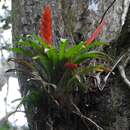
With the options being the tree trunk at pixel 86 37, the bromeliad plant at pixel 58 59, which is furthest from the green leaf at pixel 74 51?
the tree trunk at pixel 86 37

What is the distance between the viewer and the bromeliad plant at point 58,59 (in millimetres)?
1653

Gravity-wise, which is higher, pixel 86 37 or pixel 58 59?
pixel 86 37

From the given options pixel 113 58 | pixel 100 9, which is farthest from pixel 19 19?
pixel 113 58

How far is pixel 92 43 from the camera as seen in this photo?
5.59ft

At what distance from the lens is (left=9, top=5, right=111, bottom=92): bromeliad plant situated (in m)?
1.65

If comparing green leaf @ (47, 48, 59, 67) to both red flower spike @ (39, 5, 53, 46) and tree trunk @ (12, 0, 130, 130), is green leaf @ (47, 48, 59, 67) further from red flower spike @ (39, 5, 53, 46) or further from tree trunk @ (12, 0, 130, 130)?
tree trunk @ (12, 0, 130, 130)

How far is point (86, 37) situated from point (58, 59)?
0.35 m

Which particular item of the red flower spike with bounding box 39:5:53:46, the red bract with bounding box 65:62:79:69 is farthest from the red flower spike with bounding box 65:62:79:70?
the red flower spike with bounding box 39:5:53:46

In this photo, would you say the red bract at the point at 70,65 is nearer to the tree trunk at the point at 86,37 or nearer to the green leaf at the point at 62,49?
the green leaf at the point at 62,49

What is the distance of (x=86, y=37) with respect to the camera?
6.51ft

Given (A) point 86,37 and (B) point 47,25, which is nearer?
(B) point 47,25

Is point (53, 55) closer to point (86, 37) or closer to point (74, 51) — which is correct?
point (74, 51)

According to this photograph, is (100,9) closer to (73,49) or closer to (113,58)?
(113,58)

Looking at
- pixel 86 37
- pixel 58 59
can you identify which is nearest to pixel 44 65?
pixel 58 59
